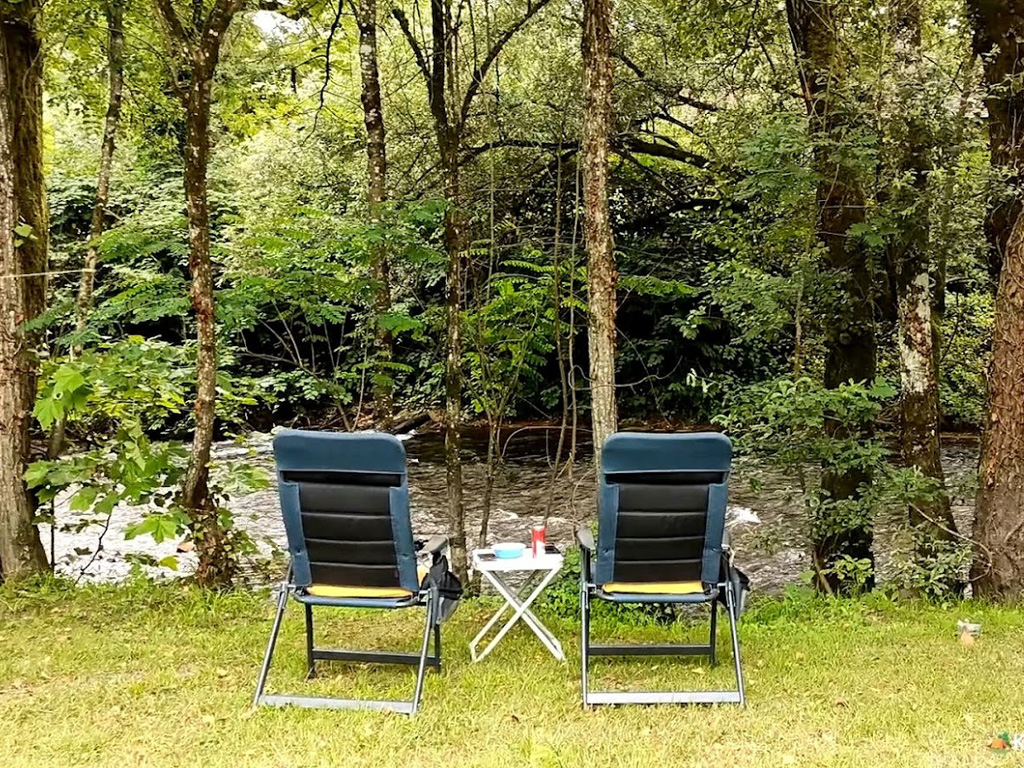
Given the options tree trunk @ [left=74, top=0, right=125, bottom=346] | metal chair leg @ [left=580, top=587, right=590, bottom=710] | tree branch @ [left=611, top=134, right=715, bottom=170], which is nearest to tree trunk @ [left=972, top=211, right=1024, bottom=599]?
metal chair leg @ [left=580, top=587, right=590, bottom=710]

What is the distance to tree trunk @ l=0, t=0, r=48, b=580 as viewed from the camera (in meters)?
→ 5.45

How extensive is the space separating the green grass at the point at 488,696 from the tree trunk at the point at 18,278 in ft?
2.18

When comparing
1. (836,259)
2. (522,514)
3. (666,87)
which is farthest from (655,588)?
(666,87)

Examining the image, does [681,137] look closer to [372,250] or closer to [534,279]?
[534,279]

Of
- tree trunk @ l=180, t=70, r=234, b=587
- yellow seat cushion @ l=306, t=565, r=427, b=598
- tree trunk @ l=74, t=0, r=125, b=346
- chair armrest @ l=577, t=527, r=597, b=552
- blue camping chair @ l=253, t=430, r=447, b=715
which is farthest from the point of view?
tree trunk @ l=74, t=0, r=125, b=346

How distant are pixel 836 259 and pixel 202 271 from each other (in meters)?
4.57

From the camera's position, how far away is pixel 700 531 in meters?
3.78

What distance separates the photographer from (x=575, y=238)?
6848 millimetres

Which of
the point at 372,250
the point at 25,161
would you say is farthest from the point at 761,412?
the point at 25,161

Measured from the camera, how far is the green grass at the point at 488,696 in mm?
2990

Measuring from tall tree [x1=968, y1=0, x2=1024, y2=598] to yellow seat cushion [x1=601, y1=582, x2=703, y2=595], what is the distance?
2.87 metres

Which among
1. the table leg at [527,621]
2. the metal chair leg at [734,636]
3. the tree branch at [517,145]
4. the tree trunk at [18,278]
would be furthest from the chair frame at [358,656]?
the tree branch at [517,145]

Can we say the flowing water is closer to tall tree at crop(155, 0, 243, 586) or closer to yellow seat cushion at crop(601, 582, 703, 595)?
tall tree at crop(155, 0, 243, 586)

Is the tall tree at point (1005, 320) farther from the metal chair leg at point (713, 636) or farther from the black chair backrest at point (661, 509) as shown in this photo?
the black chair backrest at point (661, 509)
